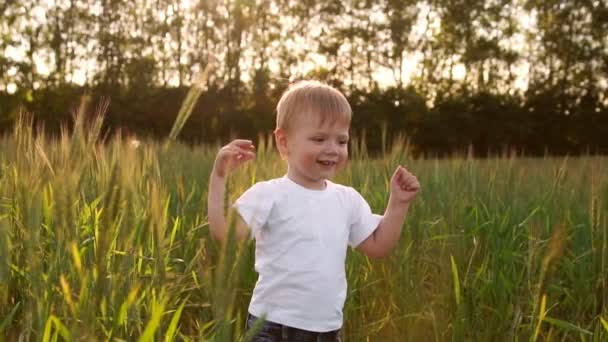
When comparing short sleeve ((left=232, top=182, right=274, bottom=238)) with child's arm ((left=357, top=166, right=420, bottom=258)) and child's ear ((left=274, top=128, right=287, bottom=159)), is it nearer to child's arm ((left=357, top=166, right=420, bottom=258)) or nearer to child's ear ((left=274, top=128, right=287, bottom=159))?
child's ear ((left=274, top=128, right=287, bottom=159))

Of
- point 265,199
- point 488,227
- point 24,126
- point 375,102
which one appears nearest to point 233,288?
point 265,199

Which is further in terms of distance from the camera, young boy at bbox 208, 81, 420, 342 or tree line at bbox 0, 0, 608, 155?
tree line at bbox 0, 0, 608, 155

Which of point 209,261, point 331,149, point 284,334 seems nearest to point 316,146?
point 331,149

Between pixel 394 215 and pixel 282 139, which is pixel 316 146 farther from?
pixel 394 215

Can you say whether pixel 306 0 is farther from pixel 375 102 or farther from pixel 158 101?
pixel 158 101

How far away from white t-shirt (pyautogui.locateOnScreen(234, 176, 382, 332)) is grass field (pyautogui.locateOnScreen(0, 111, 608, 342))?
0.32 ft

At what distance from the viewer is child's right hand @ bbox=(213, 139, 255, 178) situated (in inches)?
62.0

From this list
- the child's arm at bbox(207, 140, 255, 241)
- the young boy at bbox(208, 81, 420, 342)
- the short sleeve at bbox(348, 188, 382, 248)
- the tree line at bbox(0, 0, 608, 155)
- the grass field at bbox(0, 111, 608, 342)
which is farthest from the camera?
the tree line at bbox(0, 0, 608, 155)

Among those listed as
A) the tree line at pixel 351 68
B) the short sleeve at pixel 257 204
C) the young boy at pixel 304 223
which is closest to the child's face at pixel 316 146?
the young boy at pixel 304 223

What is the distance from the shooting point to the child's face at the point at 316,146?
5.51 feet

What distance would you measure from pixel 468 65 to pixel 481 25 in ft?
4.74

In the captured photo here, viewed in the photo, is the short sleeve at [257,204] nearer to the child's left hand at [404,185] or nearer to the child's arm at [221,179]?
the child's arm at [221,179]

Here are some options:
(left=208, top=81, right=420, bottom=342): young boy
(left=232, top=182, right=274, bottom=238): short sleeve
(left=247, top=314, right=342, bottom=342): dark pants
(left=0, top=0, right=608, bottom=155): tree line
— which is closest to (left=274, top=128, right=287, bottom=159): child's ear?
(left=208, top=81, right=420, bottom=342): young boy

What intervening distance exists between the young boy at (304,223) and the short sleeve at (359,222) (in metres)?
0.08
